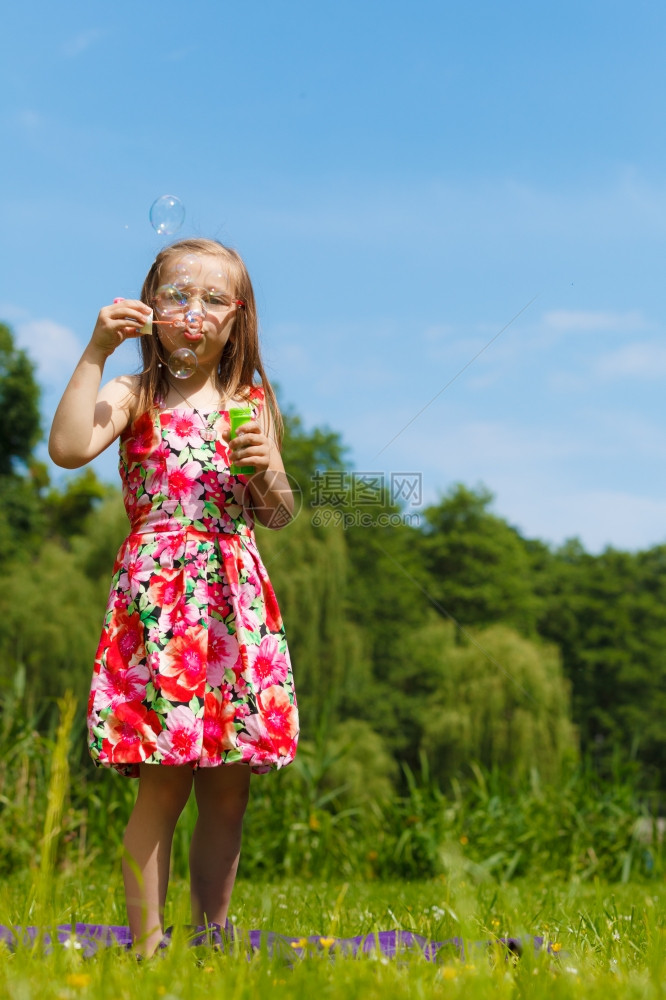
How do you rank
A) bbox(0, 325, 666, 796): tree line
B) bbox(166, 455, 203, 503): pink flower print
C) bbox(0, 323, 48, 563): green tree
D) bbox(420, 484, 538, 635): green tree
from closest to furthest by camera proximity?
bbox(166, 455, 203, 503): pink flower print, bbox(0, 325, 666, 796): tree line, bbox(0, 323, 48, 563): green tree, bbox(420, 484, 538, 635): green tree

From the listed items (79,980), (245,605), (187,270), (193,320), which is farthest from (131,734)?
(187,270)

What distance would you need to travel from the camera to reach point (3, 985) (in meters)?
1.10

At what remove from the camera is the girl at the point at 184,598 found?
181 cm

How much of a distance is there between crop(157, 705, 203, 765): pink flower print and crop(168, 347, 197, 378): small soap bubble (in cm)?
71

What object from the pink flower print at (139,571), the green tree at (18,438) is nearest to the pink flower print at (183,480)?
the pink flower print at (139,571)

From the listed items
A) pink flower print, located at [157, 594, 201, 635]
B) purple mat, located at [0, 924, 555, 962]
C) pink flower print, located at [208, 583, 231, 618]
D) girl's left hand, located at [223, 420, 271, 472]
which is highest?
girl's left hand, located at [223, 420, 271, 472]

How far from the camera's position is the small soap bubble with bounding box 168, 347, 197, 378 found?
2033 mm

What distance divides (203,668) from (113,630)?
201 millimetres

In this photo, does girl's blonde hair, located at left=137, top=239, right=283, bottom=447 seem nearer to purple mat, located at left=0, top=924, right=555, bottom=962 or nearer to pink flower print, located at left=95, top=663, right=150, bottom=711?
pink flower print, located at left=95, top=663, right=150, bottom=711

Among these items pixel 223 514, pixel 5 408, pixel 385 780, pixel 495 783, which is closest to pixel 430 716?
pixel 385 780

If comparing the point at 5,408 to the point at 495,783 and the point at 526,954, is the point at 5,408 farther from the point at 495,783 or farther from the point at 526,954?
the point at 526,954

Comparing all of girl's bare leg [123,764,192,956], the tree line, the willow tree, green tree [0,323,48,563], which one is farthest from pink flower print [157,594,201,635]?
green tree [0,323,48,563]

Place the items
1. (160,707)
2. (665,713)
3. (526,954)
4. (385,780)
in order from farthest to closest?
1. (665,713)
2. (385,780)
3. (160,707)
4. (526,954)

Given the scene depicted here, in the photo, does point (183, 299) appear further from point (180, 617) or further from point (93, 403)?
point (180, 617)
